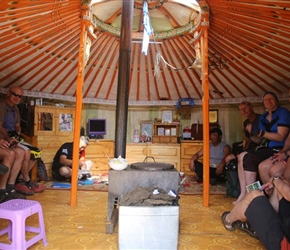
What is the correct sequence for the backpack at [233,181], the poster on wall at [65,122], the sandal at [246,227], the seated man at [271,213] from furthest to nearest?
the poster on wall at [65,122] < the backpack at [233,181] < the sandal at [246,227] < the seated man at [271,213]

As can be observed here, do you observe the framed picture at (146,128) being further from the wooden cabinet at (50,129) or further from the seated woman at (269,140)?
the seated woman at (269,140)

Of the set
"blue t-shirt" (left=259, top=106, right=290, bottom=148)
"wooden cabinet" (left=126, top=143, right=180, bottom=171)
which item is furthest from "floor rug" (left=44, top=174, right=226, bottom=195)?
"blue t-shirt" (left=259, top=106, right=290, bottom=148)

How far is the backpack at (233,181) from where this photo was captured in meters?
3.32

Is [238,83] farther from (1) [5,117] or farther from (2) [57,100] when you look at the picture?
(1) [5,117]

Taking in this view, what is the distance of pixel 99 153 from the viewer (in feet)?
16.2

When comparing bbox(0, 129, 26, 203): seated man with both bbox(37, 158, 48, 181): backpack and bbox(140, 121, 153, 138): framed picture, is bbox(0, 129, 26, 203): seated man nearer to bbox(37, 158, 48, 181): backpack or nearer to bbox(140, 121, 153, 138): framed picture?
bbox(37, 158, 48, 181): backpack

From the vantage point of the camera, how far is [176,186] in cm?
215

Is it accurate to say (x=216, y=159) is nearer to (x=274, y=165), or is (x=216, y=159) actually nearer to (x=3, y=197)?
(x=274, y=165)

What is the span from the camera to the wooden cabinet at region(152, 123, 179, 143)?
5238 millimetres

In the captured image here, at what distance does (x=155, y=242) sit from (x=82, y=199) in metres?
1.59

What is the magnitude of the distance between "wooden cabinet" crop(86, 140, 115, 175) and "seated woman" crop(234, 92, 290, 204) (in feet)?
9.17

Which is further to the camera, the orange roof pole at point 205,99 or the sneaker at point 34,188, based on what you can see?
the sneaker at point 34,188

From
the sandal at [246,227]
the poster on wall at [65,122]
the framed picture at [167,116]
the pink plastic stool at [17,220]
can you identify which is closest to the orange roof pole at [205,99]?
the sandal at [246,227]

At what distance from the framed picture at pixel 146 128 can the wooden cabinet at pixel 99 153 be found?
2.90 ft
